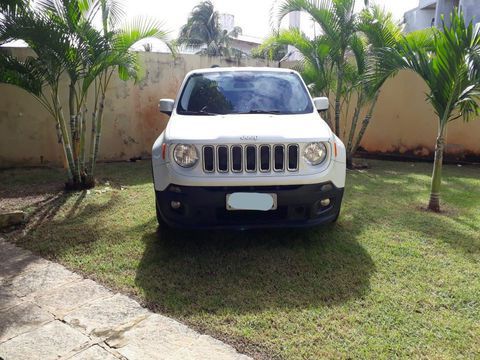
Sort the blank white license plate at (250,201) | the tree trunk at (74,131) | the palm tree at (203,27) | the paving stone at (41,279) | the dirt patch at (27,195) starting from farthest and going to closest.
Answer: the palm tree at (203,27) < the tree trunk at (74,131) < the dirt patch at (27,195) < the blank white license plate at (250,201) < the paving stone at (41,279)

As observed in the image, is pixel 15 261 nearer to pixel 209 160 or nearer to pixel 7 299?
pixel 7 299

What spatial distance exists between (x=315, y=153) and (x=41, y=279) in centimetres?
240

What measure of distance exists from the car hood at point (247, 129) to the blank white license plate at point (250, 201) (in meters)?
0.43

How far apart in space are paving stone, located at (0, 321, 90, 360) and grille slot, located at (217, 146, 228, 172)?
155cm

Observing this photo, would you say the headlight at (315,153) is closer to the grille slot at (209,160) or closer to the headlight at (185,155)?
the grille slot at (209,160)

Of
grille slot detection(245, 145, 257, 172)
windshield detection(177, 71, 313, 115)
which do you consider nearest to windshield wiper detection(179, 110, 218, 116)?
windshield detection(177, 71, 313, 115)

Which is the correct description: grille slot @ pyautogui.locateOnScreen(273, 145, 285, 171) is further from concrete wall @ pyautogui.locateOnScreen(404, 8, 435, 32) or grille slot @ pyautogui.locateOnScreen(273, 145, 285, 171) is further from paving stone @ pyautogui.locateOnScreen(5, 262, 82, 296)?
concrete wall @ pyautogui.locateOnScreen(404, 8, 435, 32)

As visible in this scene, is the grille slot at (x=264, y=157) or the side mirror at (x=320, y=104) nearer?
the grille slot at (x=264, y=157)

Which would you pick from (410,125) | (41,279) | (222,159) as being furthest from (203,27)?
(41,279)

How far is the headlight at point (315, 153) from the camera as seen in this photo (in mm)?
3375

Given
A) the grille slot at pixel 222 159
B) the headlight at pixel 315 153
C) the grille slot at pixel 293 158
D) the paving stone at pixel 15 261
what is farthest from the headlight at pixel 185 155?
the paving stone at pixel 15 261

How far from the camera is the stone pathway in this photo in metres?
2.27

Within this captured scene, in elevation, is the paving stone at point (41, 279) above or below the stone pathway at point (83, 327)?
below


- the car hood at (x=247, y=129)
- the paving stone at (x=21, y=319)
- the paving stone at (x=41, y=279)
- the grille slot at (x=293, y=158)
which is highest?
the car hood at (x=247, y=129)
